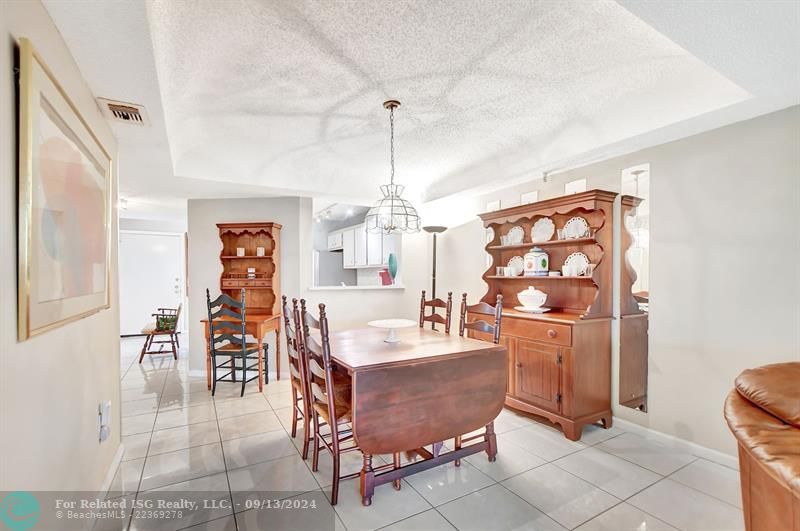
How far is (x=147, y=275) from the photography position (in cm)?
662

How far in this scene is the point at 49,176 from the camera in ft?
3.97

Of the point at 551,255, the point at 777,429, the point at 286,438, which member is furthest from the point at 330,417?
the point at 551,255

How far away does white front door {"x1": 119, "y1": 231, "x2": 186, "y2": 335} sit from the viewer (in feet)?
21.3

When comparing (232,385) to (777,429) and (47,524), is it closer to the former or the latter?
(47,524)

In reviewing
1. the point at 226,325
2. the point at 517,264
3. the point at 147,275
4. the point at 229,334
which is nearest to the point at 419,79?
the point at 517,264

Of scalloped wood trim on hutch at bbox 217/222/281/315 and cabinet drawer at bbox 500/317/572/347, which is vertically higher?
scalloped wood trim on hutch at bbox 217/222/281/315

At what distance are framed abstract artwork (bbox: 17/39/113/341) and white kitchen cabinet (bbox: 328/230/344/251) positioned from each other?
17.1 ft

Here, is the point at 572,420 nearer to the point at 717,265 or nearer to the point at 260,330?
the point at 717,265

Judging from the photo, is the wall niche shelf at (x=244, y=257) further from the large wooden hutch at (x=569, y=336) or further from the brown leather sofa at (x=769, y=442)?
the brown leather sofa at (x=769, y=442)

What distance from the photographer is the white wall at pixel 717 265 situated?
2092 mm

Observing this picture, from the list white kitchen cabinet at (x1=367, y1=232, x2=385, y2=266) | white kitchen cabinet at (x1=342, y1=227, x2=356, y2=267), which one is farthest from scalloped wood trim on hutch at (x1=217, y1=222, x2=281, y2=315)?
white kitchen cabinet at (x1=342, y1=227, x2=356, y2=267)

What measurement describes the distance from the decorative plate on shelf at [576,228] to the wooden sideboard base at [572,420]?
4.55 ft

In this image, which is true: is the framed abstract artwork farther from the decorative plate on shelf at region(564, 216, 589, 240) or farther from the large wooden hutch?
the decorative plate on shelf at region(564, 216, 589, 240)

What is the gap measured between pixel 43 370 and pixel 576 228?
3358mm
